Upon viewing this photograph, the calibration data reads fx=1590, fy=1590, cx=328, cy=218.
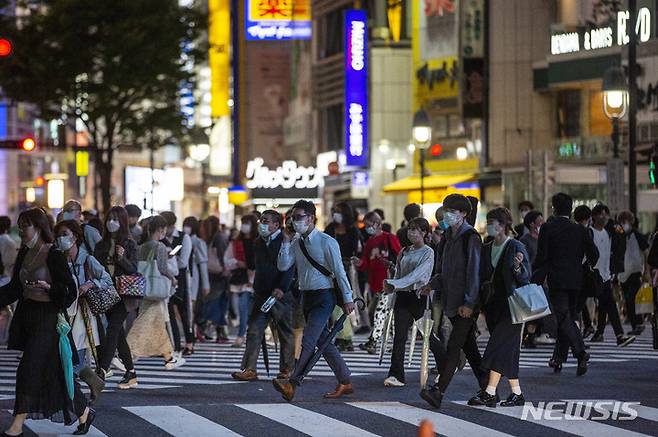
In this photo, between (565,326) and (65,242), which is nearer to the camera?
(65,242)

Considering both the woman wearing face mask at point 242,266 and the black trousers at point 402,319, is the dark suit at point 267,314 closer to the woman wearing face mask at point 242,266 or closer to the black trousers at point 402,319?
the black trousers at point 402,319

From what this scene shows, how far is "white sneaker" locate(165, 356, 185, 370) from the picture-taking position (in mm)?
17656

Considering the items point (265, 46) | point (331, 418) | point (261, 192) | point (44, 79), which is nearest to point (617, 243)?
point (331, 418)

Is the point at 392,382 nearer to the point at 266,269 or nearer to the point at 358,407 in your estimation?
the point at 266,269

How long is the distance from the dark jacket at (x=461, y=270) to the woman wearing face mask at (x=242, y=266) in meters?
8.51

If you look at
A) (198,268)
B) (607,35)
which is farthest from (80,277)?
(607,35)

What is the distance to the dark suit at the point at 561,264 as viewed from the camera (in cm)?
1664

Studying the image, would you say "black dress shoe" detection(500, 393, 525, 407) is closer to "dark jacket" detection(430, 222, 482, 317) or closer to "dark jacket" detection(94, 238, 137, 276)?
"dark jacket" detection(430, 222, 482, 317)

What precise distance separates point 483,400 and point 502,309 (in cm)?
77

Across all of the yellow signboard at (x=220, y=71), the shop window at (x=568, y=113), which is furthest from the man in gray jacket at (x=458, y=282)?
the yellow signboard at (x=220, y=71)

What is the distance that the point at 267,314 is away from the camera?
16234 mm

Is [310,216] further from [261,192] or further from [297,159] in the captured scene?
[297,159]

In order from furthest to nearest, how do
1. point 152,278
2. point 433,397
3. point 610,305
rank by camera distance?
point 610,305
point 152,278
point 433,397

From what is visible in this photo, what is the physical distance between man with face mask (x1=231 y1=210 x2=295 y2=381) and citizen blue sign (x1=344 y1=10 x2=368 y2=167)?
124 feet
